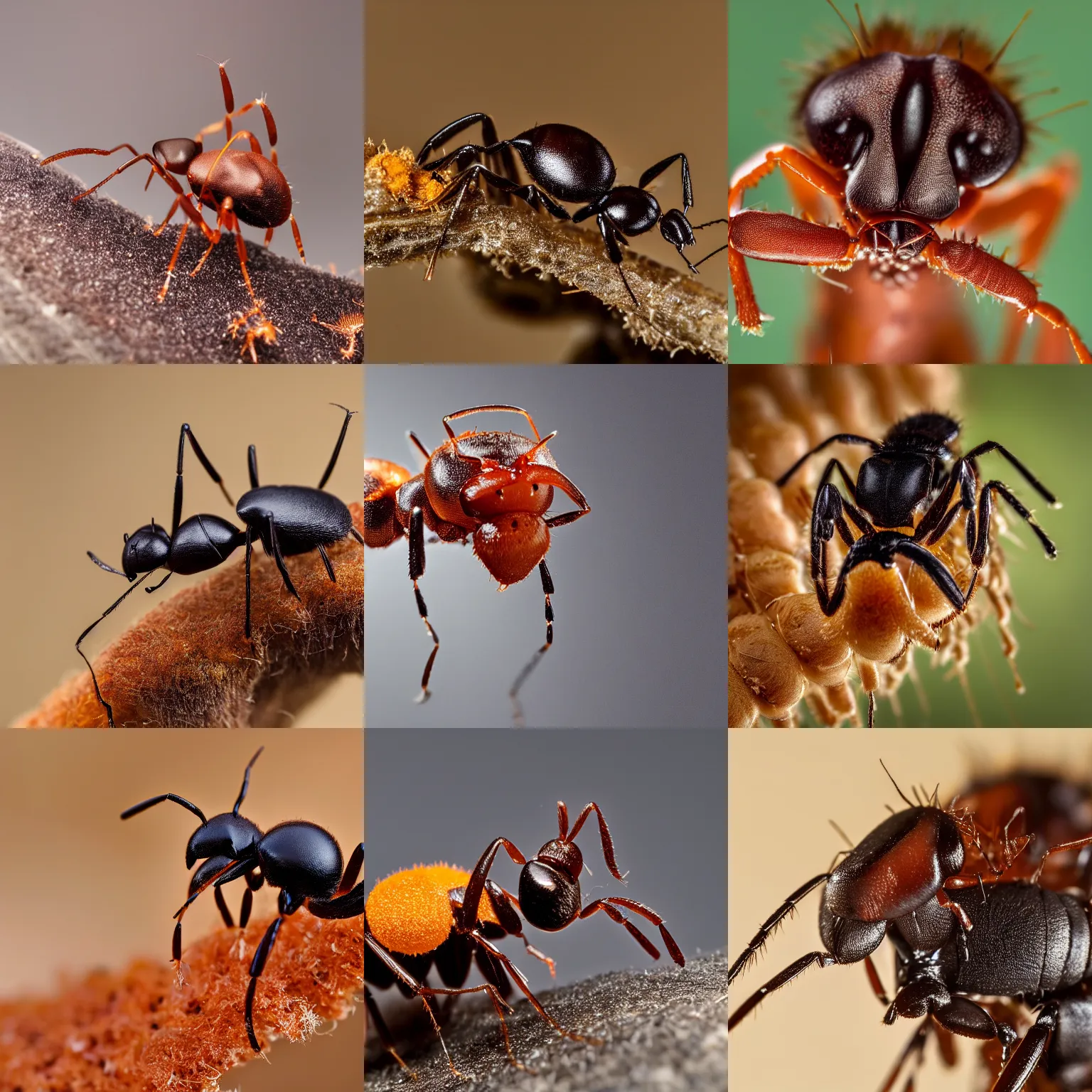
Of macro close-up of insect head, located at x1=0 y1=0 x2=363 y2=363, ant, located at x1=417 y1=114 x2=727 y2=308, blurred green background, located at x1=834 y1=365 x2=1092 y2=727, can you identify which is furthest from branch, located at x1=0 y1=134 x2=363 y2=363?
blurred green background, located at x1=834 y1=365 x2=1092 y2=727

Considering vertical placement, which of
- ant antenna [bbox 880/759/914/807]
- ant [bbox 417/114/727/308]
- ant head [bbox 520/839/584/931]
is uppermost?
ant [bbox 417/114/727/308]

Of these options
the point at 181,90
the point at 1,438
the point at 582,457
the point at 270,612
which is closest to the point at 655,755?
the point at 582,457

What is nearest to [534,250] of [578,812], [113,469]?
[113,469]

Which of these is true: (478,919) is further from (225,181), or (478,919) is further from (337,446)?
(225,181)

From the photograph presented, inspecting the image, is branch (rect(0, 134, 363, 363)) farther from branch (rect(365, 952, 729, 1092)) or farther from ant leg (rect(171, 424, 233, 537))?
branch (rect(365, 952, 729, 1092))

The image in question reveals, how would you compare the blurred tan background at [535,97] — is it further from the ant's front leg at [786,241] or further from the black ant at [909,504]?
the black ant at [909,504]

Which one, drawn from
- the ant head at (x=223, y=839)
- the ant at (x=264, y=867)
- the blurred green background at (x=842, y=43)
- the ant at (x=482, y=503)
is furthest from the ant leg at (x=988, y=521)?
the ant head at (x=223, y=839)
